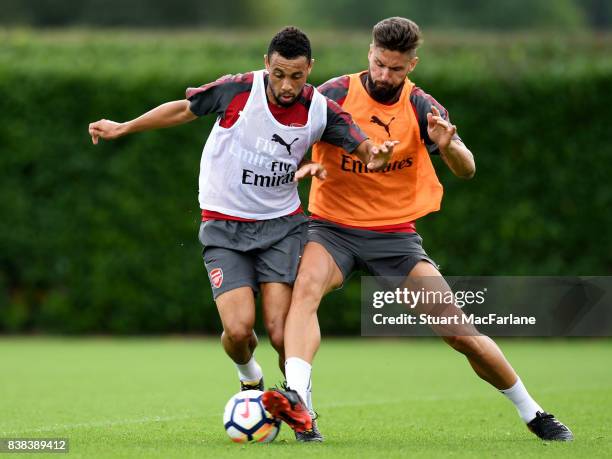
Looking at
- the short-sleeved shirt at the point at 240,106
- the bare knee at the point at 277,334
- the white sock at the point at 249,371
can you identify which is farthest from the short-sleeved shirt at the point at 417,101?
the white sock at the point at 249,371

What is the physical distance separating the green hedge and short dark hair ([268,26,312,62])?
9553 millimetres

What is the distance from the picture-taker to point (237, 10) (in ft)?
170

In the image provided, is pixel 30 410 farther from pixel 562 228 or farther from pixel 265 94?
pixel 562 228

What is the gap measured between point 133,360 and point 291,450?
770 centimetres

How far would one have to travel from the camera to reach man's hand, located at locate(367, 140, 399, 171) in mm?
6730

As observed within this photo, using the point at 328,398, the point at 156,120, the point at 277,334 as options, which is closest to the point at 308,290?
the point at 277,334

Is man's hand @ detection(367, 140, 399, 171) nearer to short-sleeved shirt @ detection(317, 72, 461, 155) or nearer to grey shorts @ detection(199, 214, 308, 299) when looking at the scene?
short-sleeved shirt @ detection(317, 72, 461, 155)

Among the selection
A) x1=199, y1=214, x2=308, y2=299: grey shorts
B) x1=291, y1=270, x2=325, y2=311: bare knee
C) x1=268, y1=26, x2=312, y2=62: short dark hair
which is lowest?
x1=291, y1=270, x2=325, y2=311: bare knee

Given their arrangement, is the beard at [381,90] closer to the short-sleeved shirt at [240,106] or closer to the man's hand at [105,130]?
the short-sleeved shirt at [240,106]

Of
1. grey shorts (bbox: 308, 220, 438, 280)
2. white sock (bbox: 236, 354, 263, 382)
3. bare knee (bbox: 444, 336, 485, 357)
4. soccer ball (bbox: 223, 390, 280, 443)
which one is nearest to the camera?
soccer ball (bbox: 223, 390, 280, 443)

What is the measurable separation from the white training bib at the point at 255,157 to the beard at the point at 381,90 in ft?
1.24

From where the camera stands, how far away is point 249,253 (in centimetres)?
716

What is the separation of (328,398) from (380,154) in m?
3.71

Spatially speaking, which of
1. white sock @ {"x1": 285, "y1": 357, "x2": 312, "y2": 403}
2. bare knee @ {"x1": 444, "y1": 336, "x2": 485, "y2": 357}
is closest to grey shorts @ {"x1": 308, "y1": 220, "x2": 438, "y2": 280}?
bare knee @ {"x1": 444, "y1": 336, "x2": 485, "y2": 357}
